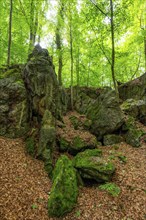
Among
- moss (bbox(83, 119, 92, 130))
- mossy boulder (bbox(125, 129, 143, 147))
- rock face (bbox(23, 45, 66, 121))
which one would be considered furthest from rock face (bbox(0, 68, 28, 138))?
mossy boulder (bbox(125, 129, 143, 147))

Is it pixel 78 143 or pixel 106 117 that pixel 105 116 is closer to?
pixel 106 117

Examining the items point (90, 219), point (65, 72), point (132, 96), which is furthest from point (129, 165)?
point (65, 72)

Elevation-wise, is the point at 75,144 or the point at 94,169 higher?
the point at 75,144

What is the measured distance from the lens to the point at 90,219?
5508mm

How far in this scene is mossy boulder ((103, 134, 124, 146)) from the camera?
1086 cm

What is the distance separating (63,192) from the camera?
6062mm

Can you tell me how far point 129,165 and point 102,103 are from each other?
489cm

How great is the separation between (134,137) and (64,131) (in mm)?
4269

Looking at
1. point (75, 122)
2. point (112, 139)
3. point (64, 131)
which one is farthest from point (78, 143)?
point (75, 122)

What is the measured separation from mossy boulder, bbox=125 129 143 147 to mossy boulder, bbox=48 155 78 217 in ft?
16.1

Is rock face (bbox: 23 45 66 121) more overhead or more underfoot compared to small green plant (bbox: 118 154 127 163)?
more overhead

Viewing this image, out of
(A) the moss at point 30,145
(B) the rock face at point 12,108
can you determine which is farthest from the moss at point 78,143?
(B) the rock face at point 12,108

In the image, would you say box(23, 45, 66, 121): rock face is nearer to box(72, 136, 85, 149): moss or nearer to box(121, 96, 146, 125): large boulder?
box(72, 136, 85, 149): moss

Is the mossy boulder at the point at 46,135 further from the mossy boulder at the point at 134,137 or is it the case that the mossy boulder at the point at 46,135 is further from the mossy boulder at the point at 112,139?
the mossy boulder at the point at 134,137
